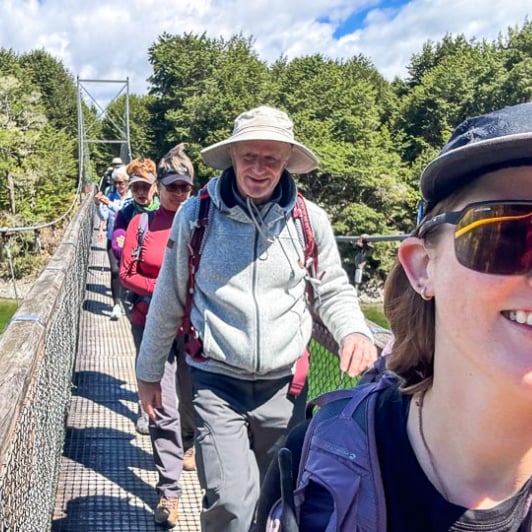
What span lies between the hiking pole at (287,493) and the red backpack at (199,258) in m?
1.03

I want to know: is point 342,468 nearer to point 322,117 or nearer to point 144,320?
point 144,320

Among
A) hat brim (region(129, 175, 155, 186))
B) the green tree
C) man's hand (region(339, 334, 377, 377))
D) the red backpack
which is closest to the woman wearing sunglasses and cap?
man's hand (region(339, 334, 377, 377))

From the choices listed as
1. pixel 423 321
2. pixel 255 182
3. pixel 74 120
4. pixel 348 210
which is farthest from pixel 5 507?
pixel 74 120

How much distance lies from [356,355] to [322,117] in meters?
33.5

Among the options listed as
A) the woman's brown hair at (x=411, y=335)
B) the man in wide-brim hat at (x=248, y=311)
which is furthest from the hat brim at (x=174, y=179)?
the woman's brown hair at (x=411, y=335)

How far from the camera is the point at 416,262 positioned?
0.98 m

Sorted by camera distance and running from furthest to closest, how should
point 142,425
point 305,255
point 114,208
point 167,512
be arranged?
point 114,208
point 142,425
point 167,512
point 305,255

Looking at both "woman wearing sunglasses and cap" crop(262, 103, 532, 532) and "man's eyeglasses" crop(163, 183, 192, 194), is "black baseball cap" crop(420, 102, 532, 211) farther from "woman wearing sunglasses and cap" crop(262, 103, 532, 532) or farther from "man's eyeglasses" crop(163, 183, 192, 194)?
"man's eyeglasses" crop(163, 183, 192, 194)

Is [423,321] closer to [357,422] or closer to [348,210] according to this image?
[357,422]

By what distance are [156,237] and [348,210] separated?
26990mm

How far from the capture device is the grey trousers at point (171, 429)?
2584 mm

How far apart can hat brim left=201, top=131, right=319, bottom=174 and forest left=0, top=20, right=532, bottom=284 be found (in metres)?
22.9

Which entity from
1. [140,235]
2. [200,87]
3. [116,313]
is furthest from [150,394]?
[200,87]

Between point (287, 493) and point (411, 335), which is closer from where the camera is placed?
point (287, 493)
